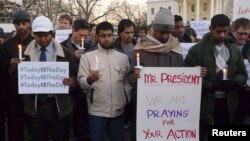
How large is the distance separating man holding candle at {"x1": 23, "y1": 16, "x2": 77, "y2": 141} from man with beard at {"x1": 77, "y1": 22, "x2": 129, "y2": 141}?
0.79ft

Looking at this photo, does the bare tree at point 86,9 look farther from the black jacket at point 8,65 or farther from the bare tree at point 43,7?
the black jacket at point 8,65

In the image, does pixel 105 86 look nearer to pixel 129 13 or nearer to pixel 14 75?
pixel 14 75

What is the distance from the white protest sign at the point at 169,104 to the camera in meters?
4.40

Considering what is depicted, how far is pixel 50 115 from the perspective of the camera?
4551 millimetres

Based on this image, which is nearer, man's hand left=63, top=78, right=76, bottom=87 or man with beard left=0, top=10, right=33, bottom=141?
man's hand left=63, top=78, right=76, bottom=87

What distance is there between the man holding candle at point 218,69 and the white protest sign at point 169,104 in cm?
16

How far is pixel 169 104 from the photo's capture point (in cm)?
447

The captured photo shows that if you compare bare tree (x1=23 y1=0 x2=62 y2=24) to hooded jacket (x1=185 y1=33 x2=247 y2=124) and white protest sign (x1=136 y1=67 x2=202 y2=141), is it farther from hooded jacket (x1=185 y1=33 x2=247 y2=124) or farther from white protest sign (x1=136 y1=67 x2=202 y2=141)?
white protest sign (x1=136 y1=67 x2=202 y2=141)

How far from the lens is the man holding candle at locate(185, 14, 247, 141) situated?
14.8ft

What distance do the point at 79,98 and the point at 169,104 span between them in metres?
2.49

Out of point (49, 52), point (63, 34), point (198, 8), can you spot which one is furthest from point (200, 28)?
point (198, 8)

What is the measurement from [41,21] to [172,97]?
5.42 ft

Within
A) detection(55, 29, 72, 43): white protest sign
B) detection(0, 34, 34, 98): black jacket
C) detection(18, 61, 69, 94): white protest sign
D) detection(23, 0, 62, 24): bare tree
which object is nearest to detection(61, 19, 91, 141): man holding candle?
detection(0, 34, 34, 98): black jacket

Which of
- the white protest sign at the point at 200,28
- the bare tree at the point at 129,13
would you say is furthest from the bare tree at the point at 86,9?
the white protest sign at the point at 200,28
